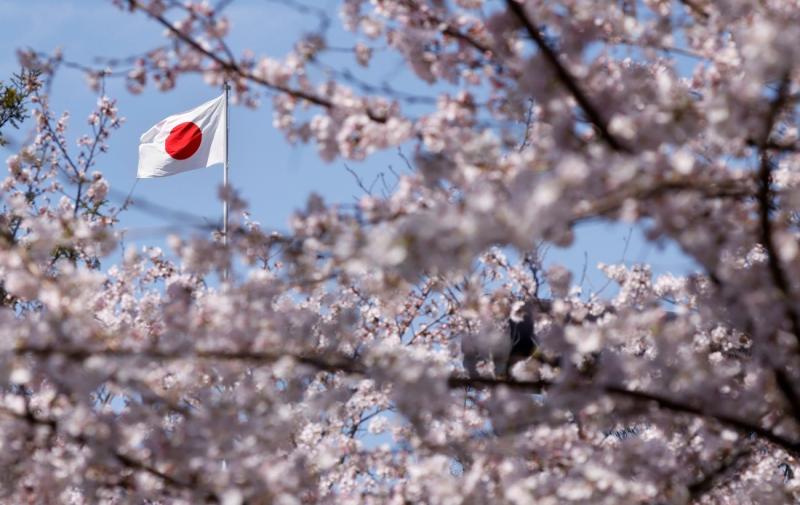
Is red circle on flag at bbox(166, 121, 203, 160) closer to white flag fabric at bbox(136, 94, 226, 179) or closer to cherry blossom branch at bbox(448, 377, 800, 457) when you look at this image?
white flag fabric at bbox(136, 94, 226, 179)

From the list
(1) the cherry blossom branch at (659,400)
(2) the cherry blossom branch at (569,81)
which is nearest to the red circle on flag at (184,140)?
(1) the cherry blossom branch at (659,400)

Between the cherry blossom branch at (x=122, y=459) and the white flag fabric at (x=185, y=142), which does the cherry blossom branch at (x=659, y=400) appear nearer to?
the cherry blossom branch at (x=122, y=459)

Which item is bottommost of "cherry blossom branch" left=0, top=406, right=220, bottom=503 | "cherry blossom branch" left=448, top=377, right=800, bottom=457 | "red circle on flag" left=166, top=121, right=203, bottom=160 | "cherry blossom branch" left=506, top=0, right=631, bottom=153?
"cherry blossom branch" left=0, top=406, right=220, bottom=503

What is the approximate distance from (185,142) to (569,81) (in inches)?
394

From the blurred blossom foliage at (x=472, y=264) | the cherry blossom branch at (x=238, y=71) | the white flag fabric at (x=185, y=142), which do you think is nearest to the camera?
the blurred blossom foliage at (x=472, y=264)

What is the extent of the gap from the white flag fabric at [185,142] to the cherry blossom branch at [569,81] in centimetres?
980

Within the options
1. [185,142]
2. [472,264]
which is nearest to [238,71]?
[472,264]

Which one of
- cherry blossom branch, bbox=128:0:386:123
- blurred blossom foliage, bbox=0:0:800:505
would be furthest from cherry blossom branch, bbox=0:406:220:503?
cherry blossom branch, bbox=128:0:386:123

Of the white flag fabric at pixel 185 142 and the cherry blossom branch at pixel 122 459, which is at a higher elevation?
the white flag fabric at pixel 185 142

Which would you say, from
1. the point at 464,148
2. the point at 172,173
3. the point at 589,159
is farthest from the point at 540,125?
the point at 172,173

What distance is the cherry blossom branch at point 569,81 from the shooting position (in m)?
3.28

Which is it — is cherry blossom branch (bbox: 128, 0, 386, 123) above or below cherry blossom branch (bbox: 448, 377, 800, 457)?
above

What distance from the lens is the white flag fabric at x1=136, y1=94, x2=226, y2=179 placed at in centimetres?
1267

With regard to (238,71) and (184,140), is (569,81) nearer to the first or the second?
(238,71)
